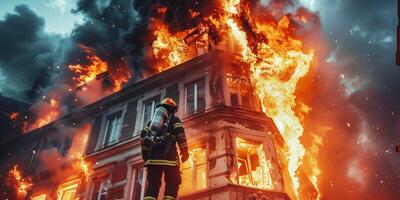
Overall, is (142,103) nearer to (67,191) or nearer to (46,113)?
(67,191)

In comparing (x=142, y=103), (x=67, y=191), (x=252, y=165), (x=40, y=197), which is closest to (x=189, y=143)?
(x=252, y=165)

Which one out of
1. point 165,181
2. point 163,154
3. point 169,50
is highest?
point 169,50

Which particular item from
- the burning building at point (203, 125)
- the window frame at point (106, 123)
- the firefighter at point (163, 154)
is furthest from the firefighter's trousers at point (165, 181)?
the window frame at point (106, 123)

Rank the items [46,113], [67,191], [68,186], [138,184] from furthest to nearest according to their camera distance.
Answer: [46,113] < [67,191] < [68,186] < [138,184]

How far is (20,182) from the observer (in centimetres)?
1750

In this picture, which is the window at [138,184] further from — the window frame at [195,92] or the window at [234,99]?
the window at [234,99]

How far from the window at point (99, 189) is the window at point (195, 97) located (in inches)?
198

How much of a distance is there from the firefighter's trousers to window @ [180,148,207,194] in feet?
15.9

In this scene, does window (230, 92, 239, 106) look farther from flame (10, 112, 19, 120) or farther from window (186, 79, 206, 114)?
flame (10, 112, 19, 120)

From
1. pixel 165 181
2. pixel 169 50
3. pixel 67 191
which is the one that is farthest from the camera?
pixel 169 50

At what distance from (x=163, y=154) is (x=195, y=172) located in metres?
5.28

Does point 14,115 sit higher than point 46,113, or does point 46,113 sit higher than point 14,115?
point 14,115

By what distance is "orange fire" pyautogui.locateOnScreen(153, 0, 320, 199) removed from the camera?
49.9ft

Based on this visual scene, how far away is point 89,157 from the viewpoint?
618 inches
